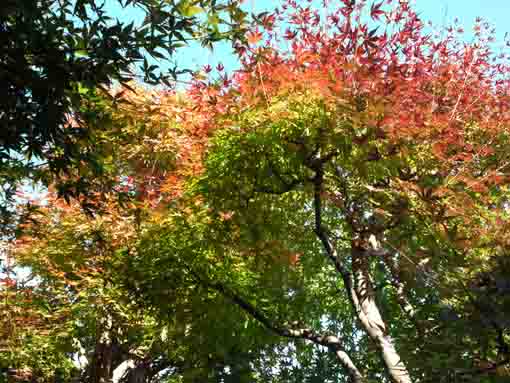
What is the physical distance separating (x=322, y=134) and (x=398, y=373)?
12.5 feet

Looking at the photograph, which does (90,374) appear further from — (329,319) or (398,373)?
(398,373)

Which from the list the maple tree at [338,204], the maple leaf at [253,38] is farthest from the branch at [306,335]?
the maple leaf at [253,38]

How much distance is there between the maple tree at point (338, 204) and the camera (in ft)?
16.4

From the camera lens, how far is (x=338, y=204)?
25.5ft

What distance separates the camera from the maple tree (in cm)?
499

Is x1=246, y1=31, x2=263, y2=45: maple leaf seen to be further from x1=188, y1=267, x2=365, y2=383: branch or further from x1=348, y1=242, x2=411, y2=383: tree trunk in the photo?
x1=188, y1=267, x2=365, y2=383: branch

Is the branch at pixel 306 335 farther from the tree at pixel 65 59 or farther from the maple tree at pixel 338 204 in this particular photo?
the tree at pixel 65 59

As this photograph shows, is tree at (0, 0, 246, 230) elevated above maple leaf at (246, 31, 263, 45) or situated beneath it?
situated beneath

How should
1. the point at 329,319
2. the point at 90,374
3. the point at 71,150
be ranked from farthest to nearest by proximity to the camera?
the point at 329,319
the point at 90,374
the point at 71,150

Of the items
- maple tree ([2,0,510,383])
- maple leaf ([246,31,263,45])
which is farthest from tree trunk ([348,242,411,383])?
maple leaf ([246,31,263,45])

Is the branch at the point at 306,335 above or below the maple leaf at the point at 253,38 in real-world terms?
below

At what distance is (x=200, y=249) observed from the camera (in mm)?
9914

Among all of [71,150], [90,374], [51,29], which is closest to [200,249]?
[71,150]

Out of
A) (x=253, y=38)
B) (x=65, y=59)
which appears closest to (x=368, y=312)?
(x=253, y=38)
